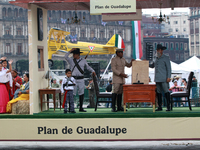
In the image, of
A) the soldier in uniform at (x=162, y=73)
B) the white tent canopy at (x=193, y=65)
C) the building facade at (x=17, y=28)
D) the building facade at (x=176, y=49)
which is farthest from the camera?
the building facade at (x=176, y=49)

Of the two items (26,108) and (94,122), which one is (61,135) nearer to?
(94,122)

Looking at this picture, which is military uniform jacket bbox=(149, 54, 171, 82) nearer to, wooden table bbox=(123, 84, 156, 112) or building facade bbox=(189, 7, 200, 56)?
wooden table bbox=(123, 84, 156, 112)

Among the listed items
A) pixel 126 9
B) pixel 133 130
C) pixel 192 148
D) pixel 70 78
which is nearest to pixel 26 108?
pixel 70 78

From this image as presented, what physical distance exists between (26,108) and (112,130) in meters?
2.11

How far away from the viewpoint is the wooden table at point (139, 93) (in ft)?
25.5

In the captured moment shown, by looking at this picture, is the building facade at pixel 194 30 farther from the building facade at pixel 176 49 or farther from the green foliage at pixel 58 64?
the green foliage at pixel 58 64

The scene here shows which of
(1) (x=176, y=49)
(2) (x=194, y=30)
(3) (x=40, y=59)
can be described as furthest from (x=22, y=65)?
(3) (x=40, y=59)

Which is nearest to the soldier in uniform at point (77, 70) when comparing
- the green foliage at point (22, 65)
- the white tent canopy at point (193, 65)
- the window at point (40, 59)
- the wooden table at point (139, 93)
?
the window at point (40, 59)

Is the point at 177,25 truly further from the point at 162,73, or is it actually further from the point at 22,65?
the point at 162,73

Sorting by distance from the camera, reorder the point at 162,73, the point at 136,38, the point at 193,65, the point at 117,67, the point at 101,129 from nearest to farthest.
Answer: the point at 101,129 → the point at 162,73 → the point at 117,67 → the point at 136,38 → the point at 193,65

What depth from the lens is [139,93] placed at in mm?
7809

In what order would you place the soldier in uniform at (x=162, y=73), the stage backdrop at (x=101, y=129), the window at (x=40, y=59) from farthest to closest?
the window at (x=40, y=59)
the soldier in uniform at (x=162, y=73)
the stage backdrop at (x=101, y=129)

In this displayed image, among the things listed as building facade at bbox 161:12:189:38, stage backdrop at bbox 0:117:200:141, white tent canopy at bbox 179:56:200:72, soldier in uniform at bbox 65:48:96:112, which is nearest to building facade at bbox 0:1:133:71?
building facade at bbox 161:12:189:38

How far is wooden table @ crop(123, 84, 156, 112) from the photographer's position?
7.78m
